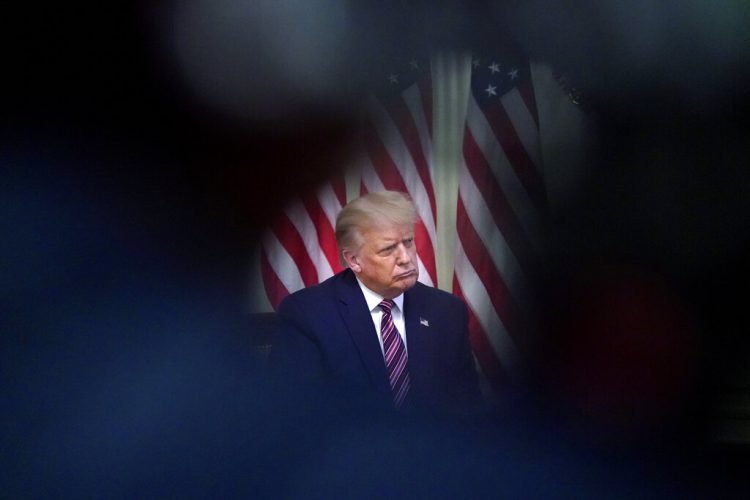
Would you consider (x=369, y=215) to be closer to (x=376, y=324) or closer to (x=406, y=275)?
(x=406, y=275)

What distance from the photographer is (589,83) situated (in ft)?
6.68

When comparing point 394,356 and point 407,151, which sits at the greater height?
point 407,151

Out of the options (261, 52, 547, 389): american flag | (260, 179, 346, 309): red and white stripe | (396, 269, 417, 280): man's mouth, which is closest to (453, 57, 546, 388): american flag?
(261, 52, 547, 389): american flag

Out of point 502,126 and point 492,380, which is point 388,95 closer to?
point 502,126

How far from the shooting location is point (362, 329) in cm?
187

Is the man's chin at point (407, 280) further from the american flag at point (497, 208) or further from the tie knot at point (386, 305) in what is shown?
the american flag at point (497, 208)

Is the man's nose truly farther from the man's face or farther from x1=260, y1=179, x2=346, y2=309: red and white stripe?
x1=260, y1=179, x2=346, y2=309: red and white stripe

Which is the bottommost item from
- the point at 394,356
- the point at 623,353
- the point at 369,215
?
the point at 623,353

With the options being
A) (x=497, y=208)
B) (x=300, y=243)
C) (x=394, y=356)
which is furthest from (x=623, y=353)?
(x=300, y=243)

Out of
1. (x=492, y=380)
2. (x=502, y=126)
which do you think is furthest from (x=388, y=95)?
(x=492, y=380)

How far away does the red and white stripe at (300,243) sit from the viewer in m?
1.99

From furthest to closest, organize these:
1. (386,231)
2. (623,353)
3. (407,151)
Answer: (623,353) → (407,151) → (386,231)

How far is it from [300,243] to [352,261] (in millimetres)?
209

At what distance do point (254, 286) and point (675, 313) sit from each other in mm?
1156
